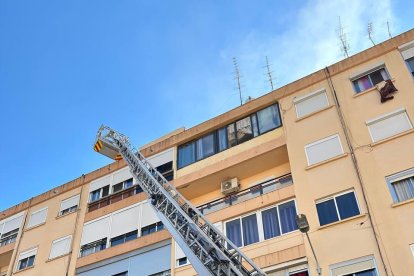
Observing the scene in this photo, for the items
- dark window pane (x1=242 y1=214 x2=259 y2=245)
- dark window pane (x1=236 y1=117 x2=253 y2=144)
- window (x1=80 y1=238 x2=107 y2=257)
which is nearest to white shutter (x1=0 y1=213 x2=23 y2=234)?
window (x1=80 y1=238 x2=107 y2=257)

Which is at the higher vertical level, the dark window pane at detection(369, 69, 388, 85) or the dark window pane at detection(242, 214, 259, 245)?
the dark window pane at detection(369, 69, 388, 85)

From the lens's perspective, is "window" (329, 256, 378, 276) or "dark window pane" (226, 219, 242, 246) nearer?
"window" (329, 256, 378, 276)

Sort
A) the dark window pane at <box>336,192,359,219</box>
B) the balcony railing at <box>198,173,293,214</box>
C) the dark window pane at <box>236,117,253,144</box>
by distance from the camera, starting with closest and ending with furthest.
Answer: the dark window pane at <box>336,192,359,219</box> < the balcony railing at <box>198,173,293,214</box> < the dark window pane at <box>236,117,253,144</box>

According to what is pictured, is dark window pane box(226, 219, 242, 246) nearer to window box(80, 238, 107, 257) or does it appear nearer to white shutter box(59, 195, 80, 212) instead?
window box(80, 238, 107, 257)

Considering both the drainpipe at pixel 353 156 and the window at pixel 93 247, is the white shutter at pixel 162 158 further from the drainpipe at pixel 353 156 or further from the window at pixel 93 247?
the drainpipe at pixel 353 156

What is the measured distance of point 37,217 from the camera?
81.3 ft

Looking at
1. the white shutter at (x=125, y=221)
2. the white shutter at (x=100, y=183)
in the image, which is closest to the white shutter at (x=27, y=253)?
the white shutter at (x=100, y=183)

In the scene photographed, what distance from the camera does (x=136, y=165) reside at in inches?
692

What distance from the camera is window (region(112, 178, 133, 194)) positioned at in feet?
73.5

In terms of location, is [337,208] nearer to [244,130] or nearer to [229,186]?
[229,186]

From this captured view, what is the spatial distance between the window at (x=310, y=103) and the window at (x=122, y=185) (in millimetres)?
9277

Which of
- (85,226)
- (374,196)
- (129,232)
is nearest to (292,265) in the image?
(374,196)

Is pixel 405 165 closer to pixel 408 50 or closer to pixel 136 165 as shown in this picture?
pixel 408 50

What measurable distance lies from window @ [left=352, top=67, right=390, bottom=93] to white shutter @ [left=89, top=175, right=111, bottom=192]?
13.2 metres
